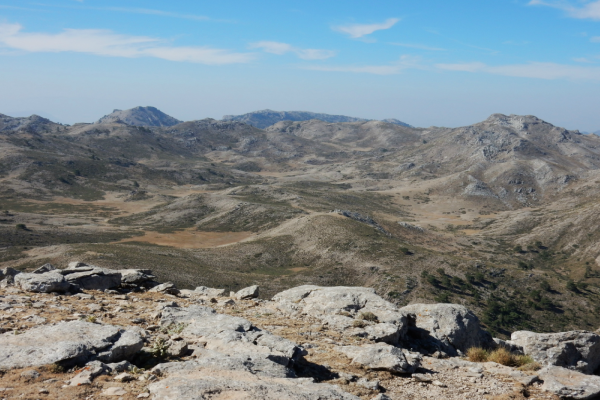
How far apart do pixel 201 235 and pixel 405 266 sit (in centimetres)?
6717

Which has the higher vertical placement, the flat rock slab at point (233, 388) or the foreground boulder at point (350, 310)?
the flat rock slab at point (233, 388)

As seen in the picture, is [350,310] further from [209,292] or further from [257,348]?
[209,292]

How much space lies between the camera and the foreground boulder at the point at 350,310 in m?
18.2

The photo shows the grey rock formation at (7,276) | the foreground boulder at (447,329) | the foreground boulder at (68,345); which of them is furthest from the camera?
the grey rock formation at (7,276)

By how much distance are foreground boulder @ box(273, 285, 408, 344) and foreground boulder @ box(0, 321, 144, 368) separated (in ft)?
32.9

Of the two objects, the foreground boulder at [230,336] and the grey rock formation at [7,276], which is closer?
the foreground boulder at [230,336]

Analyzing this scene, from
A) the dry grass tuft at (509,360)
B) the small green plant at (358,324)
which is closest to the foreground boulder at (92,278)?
the small green plant at (358,324)

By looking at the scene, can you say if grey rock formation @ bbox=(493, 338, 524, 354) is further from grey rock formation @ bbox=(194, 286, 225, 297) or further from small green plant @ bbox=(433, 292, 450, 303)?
small green plant @ bbox=(433, 292, 450, 303)

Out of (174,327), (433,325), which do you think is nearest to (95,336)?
(174,327)

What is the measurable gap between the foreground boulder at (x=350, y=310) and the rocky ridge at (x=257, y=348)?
0.26ft

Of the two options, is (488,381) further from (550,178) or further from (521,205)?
(550,178)

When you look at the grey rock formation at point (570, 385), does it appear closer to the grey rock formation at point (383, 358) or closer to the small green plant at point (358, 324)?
the grey rock formation at point (383, 358)

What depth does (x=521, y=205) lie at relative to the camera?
586ft

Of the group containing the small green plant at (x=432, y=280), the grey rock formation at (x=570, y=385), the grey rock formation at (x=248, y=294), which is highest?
the grey rock formation at (x=570, y=385)
